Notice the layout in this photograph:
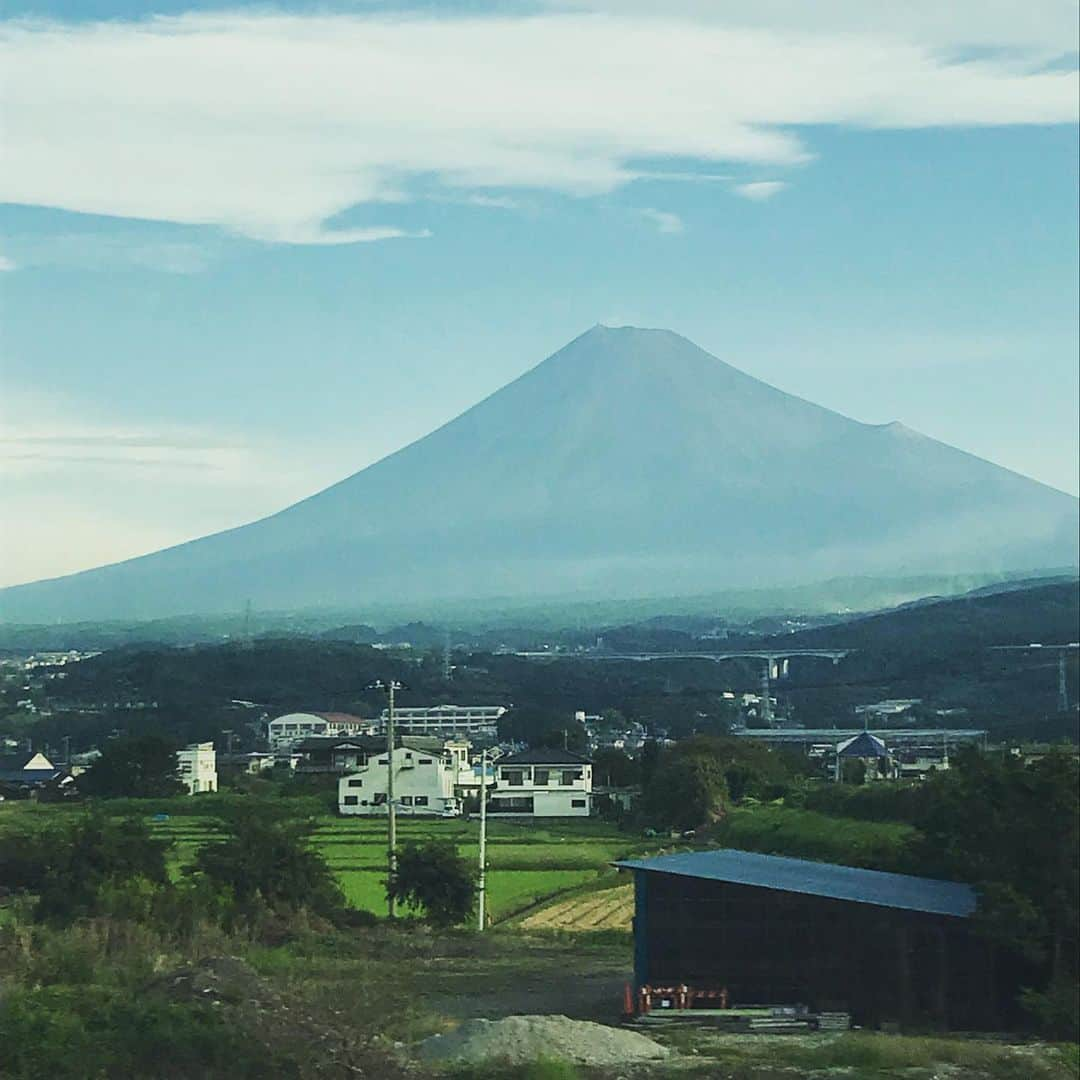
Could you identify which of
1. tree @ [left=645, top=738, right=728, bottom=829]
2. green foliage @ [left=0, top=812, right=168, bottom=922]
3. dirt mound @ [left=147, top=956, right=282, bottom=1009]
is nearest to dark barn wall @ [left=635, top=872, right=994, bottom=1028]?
dirt mound @ [left=147, top=956, right=282, bottom=1009]

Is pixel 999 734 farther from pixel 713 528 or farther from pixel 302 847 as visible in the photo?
pixel 713 528

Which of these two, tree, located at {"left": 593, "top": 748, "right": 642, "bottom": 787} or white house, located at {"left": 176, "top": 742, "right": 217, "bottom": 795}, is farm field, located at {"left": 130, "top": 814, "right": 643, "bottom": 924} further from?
tree, located at {"left": 593, "top": 748, "right": 642, "bottom": 787}

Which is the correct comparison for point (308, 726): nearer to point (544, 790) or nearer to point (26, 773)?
point (26, 773)

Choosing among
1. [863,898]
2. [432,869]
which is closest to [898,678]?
[432,869]

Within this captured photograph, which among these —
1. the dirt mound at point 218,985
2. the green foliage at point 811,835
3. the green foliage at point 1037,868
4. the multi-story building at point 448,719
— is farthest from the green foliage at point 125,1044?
the multi-story building at point 448,719

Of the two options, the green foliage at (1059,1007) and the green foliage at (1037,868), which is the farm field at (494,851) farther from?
the green foliage at (1059,1007)

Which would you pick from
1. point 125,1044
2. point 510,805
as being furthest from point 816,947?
point 510,805
